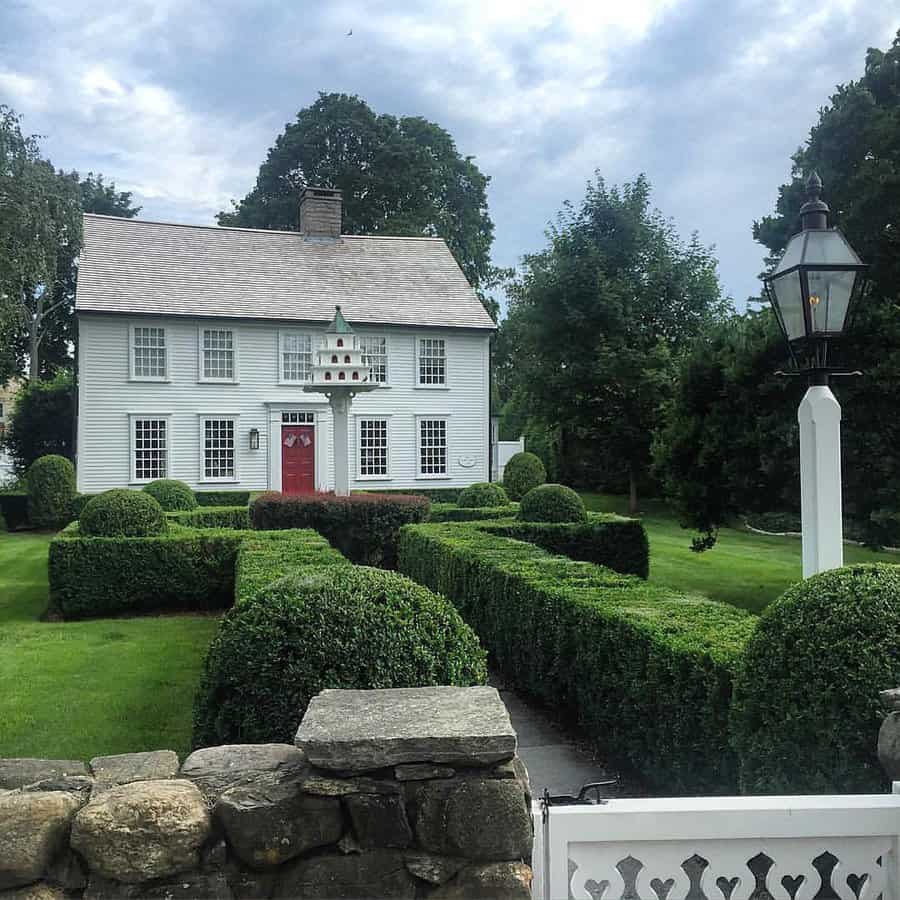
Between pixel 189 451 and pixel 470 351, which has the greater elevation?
pixel 470 351

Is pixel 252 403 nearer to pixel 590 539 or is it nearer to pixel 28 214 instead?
pixel 28 214

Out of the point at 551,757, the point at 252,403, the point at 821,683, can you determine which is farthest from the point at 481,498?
the point at 821,683

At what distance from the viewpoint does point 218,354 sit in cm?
2531

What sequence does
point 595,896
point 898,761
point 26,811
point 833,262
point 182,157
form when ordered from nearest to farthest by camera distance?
point 26,811 < point 595,896 < point 898,761 < point 833,262 < point 182,157

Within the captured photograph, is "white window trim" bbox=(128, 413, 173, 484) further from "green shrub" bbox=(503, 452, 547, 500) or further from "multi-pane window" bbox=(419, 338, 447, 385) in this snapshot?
"green shrub" bbox=(503, 452, 547, 500)

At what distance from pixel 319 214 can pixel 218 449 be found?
30.4ft

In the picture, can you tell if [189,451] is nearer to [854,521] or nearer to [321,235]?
[321,235]

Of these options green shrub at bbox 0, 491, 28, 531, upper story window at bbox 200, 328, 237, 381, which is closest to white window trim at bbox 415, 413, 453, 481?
upper story window at bbox 200, 328, 237, 381

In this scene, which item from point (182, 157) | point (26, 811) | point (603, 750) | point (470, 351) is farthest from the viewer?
point (470, 351)

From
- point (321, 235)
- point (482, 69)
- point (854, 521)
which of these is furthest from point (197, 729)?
point (321, 235)

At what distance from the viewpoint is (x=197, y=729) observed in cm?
433

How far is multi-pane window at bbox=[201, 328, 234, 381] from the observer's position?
25141mm

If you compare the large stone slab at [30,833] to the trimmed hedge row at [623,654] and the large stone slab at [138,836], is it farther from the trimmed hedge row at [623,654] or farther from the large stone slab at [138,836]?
the trimmed hedge row at [623,654]

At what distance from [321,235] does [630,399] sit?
11.8m
